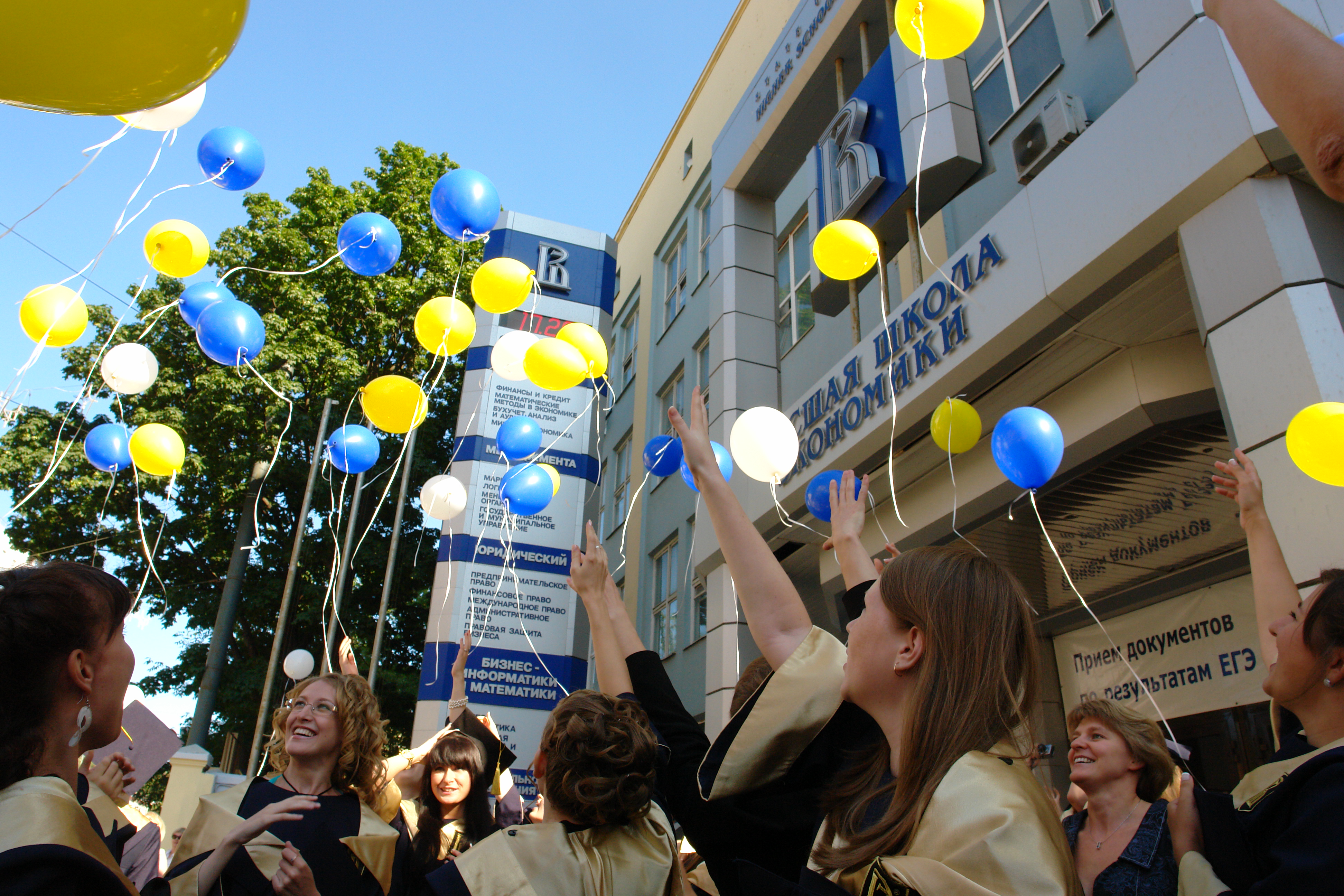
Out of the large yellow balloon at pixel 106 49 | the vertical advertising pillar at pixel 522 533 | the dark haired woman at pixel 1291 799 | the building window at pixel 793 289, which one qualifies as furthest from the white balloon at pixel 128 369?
the dark haired woman at pixel 1291 799

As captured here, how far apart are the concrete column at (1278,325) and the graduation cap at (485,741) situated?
398cm

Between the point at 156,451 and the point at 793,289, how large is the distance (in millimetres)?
8340

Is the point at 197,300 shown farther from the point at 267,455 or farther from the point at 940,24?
the point at 267,455

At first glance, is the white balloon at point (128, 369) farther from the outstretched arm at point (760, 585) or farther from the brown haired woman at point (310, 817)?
the outstretched arm at point (760, 585)

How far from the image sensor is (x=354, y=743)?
3334 millimetres

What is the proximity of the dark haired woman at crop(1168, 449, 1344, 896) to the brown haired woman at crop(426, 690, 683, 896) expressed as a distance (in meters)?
1.36

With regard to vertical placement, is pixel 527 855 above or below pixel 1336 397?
below

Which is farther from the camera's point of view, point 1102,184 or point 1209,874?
point 1102,184

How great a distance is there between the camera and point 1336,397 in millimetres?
4035

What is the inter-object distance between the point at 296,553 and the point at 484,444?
12.9 ft

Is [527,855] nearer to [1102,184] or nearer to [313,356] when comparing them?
[1102,184]

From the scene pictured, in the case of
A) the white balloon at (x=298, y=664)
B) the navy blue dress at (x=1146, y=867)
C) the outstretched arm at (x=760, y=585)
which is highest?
the white balloon at (x=298, y=664)

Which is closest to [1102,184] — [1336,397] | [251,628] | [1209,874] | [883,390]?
[1336,397]

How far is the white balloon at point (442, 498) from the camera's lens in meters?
10.6
